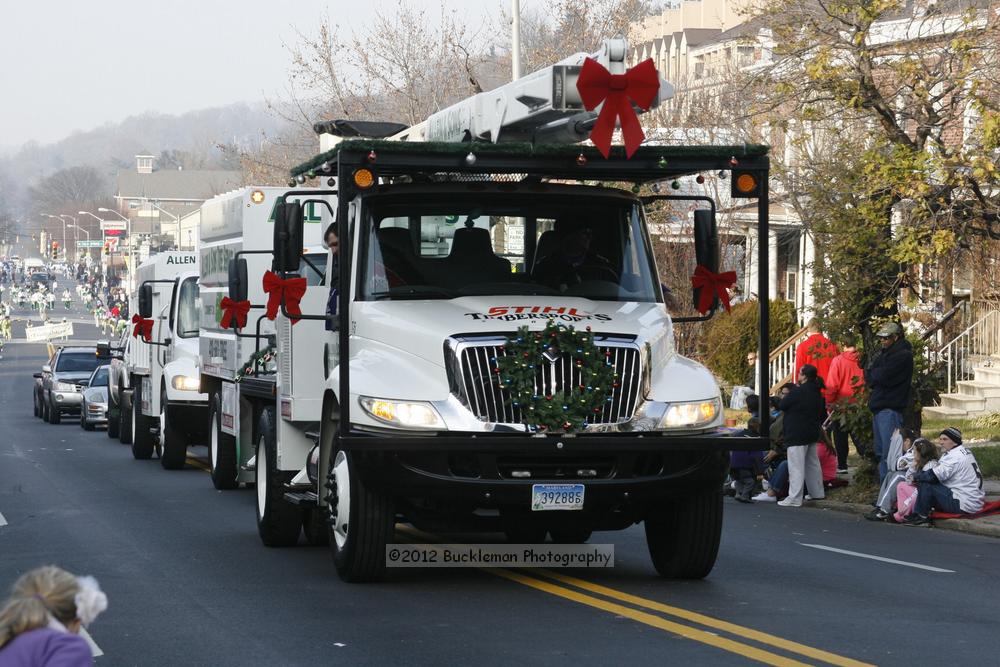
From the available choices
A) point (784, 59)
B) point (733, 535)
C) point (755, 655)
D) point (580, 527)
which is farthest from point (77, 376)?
point (755, 655)

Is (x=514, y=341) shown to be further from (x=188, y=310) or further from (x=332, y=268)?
(x=188, y=310)

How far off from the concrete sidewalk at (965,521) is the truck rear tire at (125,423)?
13564 millimetres

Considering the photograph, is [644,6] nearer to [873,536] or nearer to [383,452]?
[873,536]

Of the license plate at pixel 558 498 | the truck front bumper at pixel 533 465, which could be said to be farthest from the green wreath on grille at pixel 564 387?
the license plate at pixel 558 498

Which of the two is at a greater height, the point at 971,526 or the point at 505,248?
the point at 505,248

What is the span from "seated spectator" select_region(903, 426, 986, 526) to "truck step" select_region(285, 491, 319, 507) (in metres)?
6.82

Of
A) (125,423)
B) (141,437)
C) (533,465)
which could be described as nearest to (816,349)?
(533,465)

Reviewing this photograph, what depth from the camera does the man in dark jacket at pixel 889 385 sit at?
688 inches

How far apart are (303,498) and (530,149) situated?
324cm

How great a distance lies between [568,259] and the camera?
1136 centimetres

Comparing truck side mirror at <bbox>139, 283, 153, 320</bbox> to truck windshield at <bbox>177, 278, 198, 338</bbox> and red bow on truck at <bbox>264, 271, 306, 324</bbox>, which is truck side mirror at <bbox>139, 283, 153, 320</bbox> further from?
red bow on truck at <bbox>264, 271, 306, 324</bbox>

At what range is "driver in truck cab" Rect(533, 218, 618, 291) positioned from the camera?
444 inches

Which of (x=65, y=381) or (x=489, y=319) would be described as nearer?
(x=489, y=319)

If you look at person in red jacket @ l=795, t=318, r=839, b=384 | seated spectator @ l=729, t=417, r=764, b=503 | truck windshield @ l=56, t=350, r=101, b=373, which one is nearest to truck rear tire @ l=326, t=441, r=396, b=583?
seated spectator @ l=729, t=417, r=764, b=503
